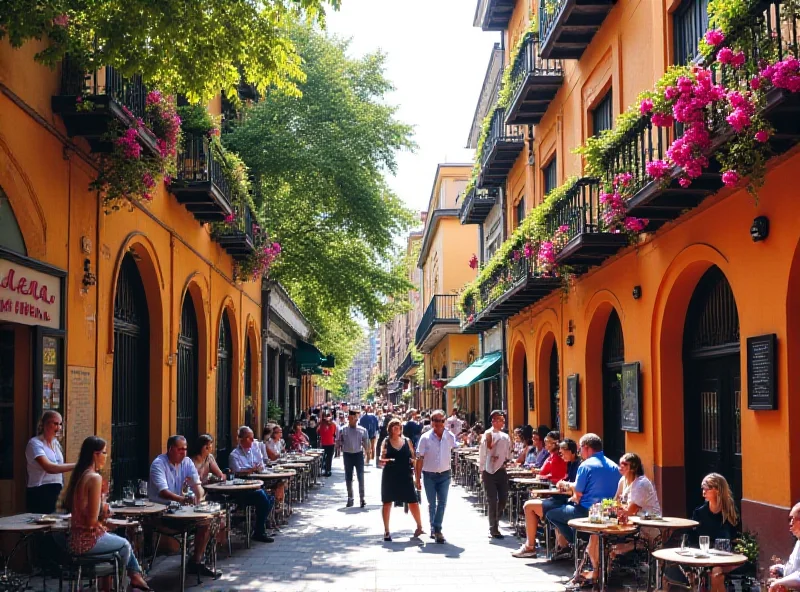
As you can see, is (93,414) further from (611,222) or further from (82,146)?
(611,222)

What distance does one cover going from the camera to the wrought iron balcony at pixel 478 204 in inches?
1040

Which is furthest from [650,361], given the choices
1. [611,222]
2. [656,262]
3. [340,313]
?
[340,313]

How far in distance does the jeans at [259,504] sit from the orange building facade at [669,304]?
525cm

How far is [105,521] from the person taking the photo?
8.29m

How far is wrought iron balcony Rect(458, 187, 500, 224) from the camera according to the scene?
2642 centimetres

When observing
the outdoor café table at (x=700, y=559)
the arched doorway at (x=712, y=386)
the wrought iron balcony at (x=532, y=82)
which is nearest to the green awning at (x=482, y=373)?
the wrought iron balcony at (x=532, y=82)

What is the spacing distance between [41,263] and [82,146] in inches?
72.2

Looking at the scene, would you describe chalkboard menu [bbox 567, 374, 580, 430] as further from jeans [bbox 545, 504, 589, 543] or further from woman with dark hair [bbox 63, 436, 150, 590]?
woman with dark hair [bbox 63, 436, 150, 590]

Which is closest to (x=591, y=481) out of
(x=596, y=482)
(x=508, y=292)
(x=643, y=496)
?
(x=596, y=482)

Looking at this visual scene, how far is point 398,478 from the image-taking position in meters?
13.3

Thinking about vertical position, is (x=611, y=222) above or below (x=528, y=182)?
below

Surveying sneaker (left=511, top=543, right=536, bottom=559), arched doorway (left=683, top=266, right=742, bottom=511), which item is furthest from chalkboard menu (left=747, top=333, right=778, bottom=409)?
sneaker (left=511, top=543, right=536, bottom=559)

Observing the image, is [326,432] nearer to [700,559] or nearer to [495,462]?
[495,462]

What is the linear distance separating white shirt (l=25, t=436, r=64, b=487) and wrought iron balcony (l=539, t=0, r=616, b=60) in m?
9.42
